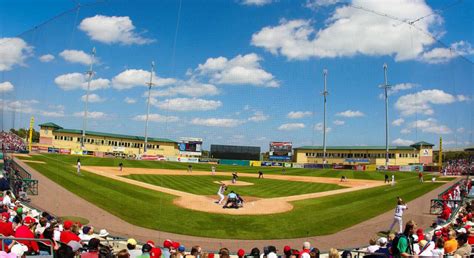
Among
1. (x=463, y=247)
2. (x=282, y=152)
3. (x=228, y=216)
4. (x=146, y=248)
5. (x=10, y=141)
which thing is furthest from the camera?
(x=282, y=152)

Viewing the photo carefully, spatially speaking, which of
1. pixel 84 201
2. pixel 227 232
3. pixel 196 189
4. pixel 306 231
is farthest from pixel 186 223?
pixel 196 189

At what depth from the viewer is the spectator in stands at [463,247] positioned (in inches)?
261

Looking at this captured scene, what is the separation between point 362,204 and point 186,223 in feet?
35.3

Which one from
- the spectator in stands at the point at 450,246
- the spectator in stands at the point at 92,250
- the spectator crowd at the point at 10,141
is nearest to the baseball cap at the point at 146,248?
the spectator in stands at the point at 92,250

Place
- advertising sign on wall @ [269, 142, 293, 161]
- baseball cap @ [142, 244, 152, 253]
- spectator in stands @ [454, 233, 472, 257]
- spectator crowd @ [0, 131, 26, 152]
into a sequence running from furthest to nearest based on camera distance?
advertising sign on wall @ [269, 142, 293, 161]
spectator crowd @ [0, 131, 26, 152]
spectator in stands @ [454, 233, 472, 257]
baseball cap @ [142, 244, 152, 253]

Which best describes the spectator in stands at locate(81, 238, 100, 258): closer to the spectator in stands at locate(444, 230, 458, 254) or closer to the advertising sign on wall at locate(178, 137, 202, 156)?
the spectator in stands at locate(444, 230, 458, 254)

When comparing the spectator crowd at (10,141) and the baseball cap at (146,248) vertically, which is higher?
the spectator crowd at (10,141)

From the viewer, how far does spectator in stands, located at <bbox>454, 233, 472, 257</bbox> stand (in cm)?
662

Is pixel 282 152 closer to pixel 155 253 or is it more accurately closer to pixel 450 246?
pixel 450 246

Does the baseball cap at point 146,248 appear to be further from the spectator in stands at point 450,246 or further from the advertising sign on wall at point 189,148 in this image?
the advertising sign on wall at point 189,148

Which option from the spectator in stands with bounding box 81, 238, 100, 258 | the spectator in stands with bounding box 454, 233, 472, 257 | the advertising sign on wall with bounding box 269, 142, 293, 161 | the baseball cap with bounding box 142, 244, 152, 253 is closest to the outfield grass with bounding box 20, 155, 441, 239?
the spectator in stands with bounding box 454, 233, 472, 257

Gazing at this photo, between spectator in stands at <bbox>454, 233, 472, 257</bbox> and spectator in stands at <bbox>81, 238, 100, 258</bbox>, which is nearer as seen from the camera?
spectator in stands at <bbox>81, 238, 100, 258</bbox>

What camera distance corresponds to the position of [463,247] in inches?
271

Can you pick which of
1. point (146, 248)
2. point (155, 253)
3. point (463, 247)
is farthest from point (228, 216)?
point (463, 247)
